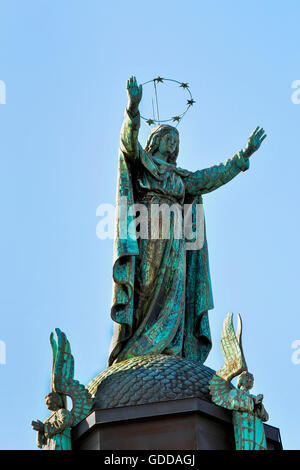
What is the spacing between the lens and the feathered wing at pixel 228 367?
13898mm

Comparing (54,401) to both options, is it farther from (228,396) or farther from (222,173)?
(222,173)

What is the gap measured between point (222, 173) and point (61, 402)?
483 centimetres

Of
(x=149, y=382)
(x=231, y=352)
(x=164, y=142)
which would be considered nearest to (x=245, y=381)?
(x=231, y=352)

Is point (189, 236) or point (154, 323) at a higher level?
point (189, 236)

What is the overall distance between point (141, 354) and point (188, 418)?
1.83 m

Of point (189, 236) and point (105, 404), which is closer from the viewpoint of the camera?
point (105, 404)

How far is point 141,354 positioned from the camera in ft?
50.0

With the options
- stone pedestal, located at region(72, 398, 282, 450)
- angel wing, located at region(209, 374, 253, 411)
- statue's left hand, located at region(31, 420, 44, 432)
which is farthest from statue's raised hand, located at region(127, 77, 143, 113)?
statue's left hand, located at region(31, 420, 44, 432)

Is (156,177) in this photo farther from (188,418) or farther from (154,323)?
(188,418)

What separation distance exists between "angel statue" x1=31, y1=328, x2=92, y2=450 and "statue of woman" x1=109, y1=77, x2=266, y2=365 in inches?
48.7

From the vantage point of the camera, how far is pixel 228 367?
1427 cm
